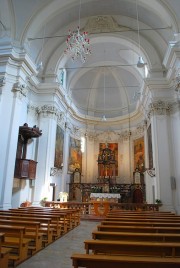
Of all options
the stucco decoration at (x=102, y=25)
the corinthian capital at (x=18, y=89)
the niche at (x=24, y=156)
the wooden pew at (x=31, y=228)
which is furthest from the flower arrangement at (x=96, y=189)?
the wooden pew at (x=31, y=228)

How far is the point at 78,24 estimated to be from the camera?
13.9 metres

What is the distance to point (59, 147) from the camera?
14555 mm

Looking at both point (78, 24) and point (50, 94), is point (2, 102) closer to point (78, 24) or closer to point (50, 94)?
point (50, 94)

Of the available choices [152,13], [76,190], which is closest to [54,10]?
[152,13]

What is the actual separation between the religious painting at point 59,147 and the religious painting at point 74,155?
77.2 inches

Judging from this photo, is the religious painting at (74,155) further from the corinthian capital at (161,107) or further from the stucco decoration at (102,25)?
the stucco decoration at (102,25)

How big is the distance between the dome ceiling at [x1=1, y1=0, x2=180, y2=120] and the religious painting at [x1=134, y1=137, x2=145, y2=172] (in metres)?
4.91

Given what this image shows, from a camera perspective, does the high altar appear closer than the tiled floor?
No

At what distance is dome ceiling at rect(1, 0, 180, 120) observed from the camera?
11047mm

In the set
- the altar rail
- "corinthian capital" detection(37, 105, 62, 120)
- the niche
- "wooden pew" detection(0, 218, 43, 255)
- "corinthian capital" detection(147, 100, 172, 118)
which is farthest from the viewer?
"corinthian capital" detection(37, 105, 62, 120)

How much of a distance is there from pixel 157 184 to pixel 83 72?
460 inches

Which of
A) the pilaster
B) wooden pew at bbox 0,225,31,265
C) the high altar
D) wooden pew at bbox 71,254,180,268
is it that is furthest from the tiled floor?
the high altar

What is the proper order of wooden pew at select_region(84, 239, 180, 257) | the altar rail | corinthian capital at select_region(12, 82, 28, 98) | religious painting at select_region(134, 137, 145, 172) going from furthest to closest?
religious painting at select_region(134, 137, 145, 172), the altar rail, corinthian capital at select_region(12, 82, 28, 98), wooden pew at select_region(84, 239, 180, 257)

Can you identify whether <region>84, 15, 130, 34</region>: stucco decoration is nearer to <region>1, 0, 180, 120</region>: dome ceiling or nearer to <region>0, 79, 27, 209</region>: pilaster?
<region>1, 0, 180, 120</region>: dome ceiling
